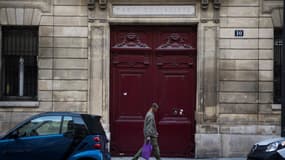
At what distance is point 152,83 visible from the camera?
17.1 meters

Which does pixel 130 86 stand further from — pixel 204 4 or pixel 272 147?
pixel 272 147

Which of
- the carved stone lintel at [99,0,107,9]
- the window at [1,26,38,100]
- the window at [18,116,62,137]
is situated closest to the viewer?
the window at [18,116,62,137]

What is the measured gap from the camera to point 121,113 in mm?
17141

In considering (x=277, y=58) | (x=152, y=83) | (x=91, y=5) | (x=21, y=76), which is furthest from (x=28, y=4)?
(x=277, y=58)

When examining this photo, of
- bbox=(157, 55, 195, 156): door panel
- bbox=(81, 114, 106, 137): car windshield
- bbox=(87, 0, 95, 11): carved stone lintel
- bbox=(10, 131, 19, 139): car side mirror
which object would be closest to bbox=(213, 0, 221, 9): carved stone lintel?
bbox=(157, 55, 195, 156): door panel

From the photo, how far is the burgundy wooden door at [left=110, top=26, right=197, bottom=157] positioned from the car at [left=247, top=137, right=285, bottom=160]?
4985 mm

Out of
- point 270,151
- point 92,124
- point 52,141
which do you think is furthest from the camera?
point 92,124

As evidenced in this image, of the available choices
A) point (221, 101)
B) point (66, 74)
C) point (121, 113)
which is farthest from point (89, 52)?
point (221, 101)

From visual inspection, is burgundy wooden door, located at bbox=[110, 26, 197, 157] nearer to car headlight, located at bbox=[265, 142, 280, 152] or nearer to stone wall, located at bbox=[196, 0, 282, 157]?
stone wall, located at bbox=[196, 0, 282, 157]

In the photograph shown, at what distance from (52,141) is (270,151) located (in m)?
4.72

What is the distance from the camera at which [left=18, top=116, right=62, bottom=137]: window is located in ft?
40.3

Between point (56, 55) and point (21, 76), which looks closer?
point (56, 55)

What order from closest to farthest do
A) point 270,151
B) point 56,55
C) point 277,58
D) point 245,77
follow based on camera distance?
point 270,151 < point 245,77 < point 56,55 < point 277,58

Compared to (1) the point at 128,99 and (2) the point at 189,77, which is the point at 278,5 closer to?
(2) the point at 189,77
